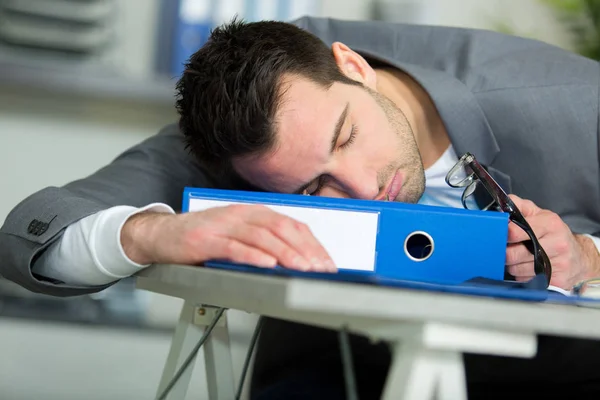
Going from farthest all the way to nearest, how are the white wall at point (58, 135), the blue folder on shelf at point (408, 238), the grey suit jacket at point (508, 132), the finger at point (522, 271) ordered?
the white wall at point (58, 135), the grey suit jacket at point (508, 132), the finger at point (522, 271), the blue folder on shelf at point (408, 238)

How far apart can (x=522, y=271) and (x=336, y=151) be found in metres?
0.38

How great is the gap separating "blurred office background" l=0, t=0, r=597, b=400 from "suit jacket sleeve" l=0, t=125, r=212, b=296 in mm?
962

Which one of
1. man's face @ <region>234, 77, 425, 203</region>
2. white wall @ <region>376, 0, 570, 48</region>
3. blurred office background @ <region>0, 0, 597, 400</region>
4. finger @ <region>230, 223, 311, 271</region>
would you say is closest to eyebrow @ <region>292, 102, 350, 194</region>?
man's face @ <region>234, 77, 425, 203</region>

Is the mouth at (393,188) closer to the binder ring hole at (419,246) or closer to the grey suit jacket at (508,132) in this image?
the grey suit jacket at (508,132)

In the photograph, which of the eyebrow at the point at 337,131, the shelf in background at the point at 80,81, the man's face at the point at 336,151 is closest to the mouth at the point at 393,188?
the man's face at the point at 336,151

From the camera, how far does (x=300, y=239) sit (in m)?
0.81

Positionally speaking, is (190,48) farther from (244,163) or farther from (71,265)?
(71,265)

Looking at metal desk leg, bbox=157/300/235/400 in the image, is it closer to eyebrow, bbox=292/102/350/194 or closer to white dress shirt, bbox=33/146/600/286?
white dress shirt, bbox=33/146/600/286

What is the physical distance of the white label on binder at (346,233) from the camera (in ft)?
2.96

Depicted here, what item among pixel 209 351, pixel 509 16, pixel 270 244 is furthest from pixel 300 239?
pixel 509 16

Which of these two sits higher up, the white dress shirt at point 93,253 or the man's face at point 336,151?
the man's face at point 336,151

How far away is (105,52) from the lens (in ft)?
9.00

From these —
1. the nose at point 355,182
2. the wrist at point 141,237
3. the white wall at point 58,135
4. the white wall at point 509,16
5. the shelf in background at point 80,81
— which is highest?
the white wall at point 509,16

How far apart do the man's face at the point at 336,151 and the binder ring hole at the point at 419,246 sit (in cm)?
37
